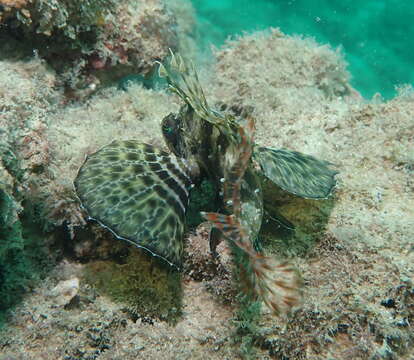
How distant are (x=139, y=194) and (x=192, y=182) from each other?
0.62 metres

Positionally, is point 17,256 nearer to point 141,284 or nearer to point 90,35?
point 141,284

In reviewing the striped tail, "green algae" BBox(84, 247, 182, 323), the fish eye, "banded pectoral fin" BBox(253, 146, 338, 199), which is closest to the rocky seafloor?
"green algae" BBox(84, 247, 182, 323)

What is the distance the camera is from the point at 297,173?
3.23m

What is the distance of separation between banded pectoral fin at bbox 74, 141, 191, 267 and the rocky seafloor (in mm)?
433

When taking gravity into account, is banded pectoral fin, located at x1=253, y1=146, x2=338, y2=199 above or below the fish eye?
above

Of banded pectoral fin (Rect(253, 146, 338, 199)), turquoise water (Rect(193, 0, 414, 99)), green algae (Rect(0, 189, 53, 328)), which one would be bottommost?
green algae (Rect(0, 189, 53, 328))

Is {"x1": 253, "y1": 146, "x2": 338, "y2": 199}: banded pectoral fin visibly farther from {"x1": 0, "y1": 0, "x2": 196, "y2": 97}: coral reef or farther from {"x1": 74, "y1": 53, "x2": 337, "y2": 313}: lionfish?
{"x1": 0, "y1": 0, "x2": 196, "y2": 97}: coral reef

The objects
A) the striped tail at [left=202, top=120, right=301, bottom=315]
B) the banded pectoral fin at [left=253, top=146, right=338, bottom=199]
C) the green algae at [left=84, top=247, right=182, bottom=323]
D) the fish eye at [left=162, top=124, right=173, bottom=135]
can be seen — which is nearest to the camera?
the striped tail at [left=202, top=120, right=301, bottom=315]

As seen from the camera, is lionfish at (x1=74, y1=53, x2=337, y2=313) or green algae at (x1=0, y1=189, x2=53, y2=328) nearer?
lionfish at (x1=74, y1=53, x2=337, y2=313)

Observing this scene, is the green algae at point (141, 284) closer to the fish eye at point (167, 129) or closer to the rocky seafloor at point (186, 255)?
the rocky seafloor at point (186, 255)

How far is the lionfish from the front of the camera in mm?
2484

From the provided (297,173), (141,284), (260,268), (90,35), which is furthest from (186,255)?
(90,35)

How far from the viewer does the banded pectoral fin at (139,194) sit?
2.73m

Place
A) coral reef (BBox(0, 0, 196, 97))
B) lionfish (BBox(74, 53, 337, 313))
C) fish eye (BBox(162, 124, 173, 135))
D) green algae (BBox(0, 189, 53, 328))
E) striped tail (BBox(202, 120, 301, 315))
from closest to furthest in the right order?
striped tail (BBox(202, 120, 301, 315)) < lionfish (BBox(74, 53, 337, 313)) < green algae (BBox(0, 189, 53, 328)) < fish eye (BBox(162, 124, 173, 135)) < coral reef (BBox(0, 0, 196, 97))
